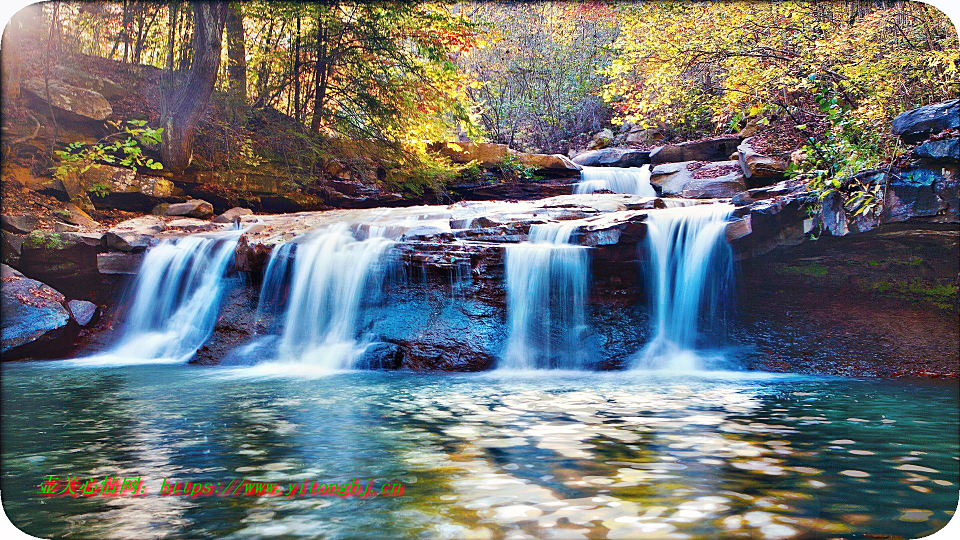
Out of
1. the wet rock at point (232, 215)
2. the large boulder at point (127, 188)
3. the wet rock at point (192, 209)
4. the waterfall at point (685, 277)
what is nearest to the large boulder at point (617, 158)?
the waterfall at point (685, 277)

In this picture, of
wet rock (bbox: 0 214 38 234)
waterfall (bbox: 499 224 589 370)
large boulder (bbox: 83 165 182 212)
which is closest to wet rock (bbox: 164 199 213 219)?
large boulder (bbox: 83 165 182 212)

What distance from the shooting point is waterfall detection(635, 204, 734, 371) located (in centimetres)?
557

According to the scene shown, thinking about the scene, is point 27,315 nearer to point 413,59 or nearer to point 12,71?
point 12,71

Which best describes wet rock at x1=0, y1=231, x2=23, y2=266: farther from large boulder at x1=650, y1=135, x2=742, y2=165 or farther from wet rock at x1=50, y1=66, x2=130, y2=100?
large boulder at x1=650, y1=135, x2=742, y2=165

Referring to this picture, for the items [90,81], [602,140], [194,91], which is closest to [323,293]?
[194,91]

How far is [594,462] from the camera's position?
82.0 inches

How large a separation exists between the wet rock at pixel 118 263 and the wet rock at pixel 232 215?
154 cm

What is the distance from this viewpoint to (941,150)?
399 centimetres

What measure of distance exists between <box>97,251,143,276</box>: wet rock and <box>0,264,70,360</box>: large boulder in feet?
2.01

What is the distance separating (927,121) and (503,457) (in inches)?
169

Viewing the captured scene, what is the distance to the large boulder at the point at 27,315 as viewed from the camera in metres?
5.68

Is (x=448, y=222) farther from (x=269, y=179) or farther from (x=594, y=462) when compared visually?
(x=594, y=462)

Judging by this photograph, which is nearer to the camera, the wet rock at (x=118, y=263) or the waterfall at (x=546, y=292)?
the waterfall at (x=546, y=292)

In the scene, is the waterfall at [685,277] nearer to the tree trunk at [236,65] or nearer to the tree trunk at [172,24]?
the tree trunk at [172,24]
